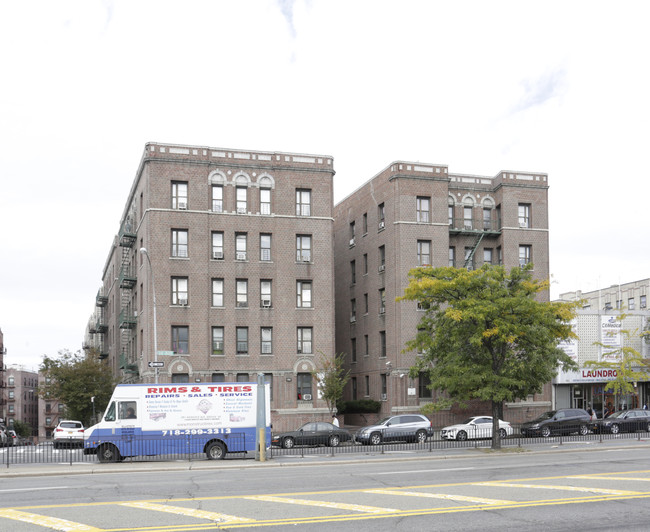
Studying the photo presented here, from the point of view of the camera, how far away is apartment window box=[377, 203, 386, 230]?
170 ft

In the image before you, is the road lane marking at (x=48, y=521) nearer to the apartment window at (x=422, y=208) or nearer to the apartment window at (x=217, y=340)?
the apartment window at (x=217, y=340)

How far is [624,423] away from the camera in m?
42.5

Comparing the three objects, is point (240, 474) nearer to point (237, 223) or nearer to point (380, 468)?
point (380, 468)

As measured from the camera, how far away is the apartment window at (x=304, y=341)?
158 ft

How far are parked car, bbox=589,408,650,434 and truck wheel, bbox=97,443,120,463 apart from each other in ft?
89.9

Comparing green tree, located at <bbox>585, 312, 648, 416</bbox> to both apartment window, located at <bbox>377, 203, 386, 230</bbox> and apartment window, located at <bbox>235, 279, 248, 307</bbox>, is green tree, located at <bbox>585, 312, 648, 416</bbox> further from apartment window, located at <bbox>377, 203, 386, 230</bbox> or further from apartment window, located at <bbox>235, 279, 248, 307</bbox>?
apartment window, located at <bbox>235, 279, 248, 307</bbox>

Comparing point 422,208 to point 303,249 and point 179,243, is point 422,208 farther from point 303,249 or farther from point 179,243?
point 179,243

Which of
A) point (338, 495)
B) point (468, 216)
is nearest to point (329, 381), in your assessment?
point (468, 216)

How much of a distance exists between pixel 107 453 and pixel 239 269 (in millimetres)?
21370

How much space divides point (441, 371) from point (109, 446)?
13898 millimetres

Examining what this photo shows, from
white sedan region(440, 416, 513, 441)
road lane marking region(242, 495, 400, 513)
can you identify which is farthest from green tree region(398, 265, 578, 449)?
road lane marking region(242, 495, 400, 513)

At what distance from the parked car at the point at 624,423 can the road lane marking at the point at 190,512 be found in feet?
108

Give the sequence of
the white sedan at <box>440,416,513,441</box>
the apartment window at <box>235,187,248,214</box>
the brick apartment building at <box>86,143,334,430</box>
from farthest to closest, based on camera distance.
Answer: the apartment window at <box>235,187,248,214</box>
the brick apartment building at <box>86,143,334,430</box>
the white sedan at <box>440,416,513,441</box>

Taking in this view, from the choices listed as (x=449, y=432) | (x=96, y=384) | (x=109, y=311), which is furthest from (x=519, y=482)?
(x=109, y=311)
